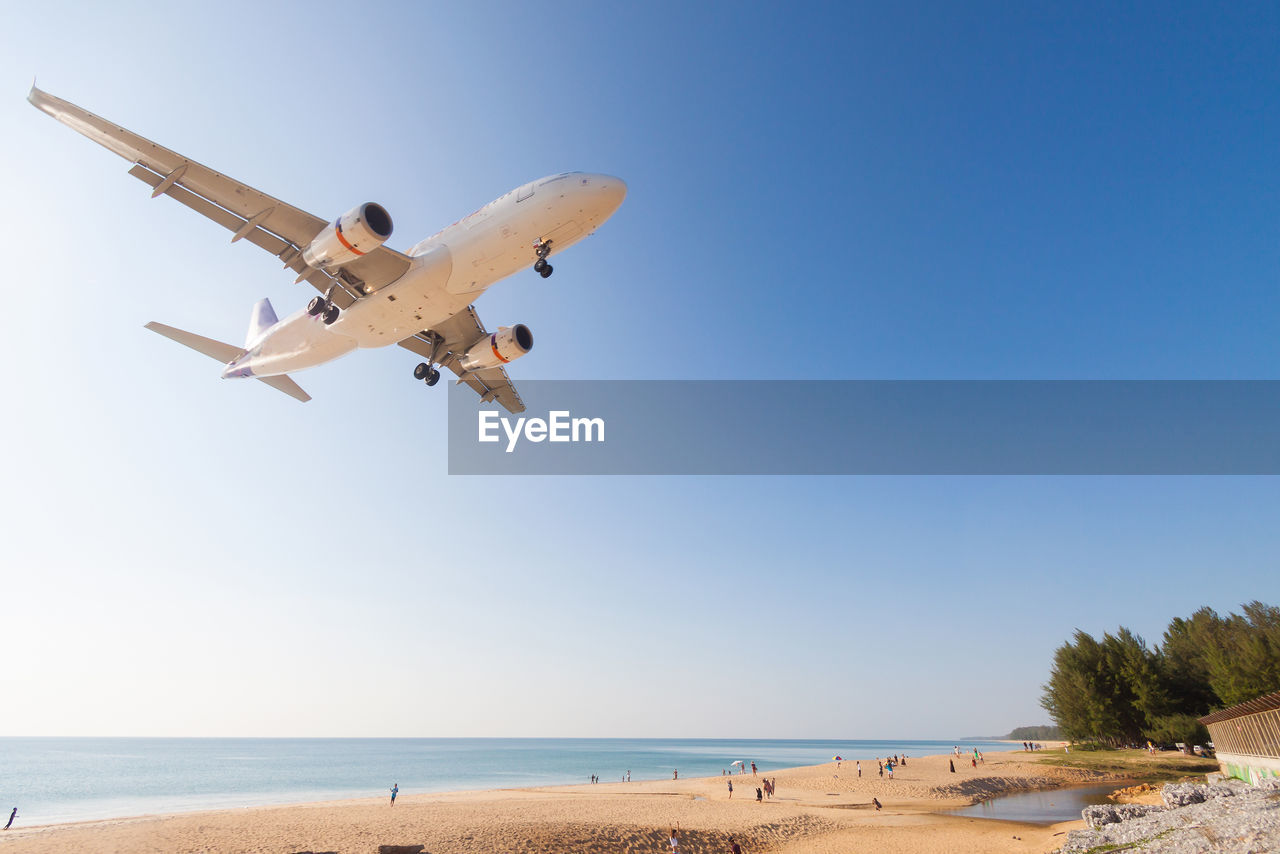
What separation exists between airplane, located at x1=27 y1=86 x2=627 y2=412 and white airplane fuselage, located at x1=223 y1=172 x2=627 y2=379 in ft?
0.11

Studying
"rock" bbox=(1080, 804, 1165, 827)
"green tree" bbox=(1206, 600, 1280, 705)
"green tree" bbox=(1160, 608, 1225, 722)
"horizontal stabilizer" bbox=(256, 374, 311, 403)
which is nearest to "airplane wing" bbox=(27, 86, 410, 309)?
"horizontal stabilizer" bbox=(256, 374, 311, 403)

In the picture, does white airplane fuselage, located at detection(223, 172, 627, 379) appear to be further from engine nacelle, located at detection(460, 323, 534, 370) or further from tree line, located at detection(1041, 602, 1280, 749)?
tree line, located at detection(1041, 602, 1280, 749)

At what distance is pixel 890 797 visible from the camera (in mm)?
36625

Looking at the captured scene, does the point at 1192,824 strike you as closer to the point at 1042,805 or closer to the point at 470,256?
the point at 1042,805

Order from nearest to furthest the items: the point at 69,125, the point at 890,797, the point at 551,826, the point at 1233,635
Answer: the point at 69,125 < the point at 551,826 < the point at 890,797 < the point at 1233,635

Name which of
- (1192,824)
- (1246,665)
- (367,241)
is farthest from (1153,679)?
(367,241)

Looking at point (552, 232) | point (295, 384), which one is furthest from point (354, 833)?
point (552, 232)

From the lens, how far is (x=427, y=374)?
84.2ft

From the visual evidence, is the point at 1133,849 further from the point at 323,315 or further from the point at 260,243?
the point at 260,243

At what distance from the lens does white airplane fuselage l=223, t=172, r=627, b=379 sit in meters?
17.9

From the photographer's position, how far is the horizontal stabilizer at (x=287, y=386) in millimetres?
26519

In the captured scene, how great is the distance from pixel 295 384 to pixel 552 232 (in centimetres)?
1632

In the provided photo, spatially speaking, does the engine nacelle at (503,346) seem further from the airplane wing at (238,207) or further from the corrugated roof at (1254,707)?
the corrugated roof at (1254,707)

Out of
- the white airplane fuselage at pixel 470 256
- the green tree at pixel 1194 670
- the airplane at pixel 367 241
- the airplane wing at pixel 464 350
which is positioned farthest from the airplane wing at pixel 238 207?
the green tree at pixel 1194 670
